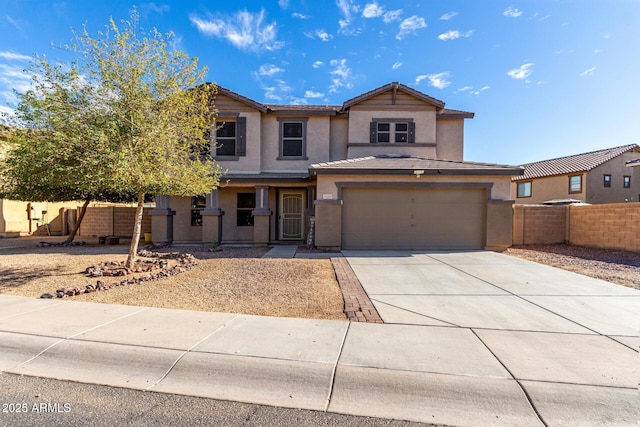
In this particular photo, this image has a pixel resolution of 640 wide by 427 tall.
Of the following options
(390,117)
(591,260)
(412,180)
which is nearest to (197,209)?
(412,180)

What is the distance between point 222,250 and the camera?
39.4 feet

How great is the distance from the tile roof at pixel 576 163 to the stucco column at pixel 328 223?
17105 mm

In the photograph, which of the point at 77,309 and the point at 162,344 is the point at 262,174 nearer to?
the point at 77,309

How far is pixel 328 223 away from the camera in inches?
456

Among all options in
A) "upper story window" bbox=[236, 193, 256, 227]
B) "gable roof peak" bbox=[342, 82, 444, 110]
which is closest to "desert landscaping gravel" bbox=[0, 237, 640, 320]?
"upper story window" bbox=[236, 193, 256, 227]

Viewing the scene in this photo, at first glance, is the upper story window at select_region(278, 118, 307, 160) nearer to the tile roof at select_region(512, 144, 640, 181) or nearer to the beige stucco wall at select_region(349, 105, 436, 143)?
the beige stucco wall at select_region(349, 105, 436, 143)

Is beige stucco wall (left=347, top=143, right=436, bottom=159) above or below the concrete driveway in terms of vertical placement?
above

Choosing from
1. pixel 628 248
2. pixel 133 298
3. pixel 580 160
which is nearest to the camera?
pixel 133 298

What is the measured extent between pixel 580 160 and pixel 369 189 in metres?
24.6

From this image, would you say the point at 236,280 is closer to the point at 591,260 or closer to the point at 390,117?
the point at 390,117

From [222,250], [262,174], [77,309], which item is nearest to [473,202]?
[262,174]

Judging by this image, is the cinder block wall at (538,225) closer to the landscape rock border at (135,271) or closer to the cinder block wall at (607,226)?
the cinder block wall at (607,226)

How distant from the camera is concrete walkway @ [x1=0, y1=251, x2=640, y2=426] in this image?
2.82m

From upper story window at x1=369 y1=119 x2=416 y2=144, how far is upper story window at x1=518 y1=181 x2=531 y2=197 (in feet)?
64.8
